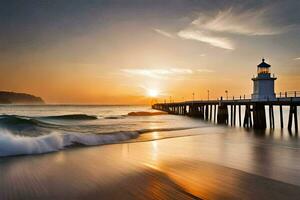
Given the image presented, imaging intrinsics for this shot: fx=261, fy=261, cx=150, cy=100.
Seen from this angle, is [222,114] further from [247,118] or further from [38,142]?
[38,142]

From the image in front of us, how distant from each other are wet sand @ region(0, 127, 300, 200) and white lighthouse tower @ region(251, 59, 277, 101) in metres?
18.3

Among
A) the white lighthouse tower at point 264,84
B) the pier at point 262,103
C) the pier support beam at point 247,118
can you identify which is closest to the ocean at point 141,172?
the pier at point 262,103

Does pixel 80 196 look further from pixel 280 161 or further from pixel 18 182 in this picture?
pixel 280 161

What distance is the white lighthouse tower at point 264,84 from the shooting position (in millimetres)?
28078

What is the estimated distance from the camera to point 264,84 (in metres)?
28.4

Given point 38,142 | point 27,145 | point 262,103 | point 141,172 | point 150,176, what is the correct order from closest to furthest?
1. point 150,176
2. point 141,172
3. point 27,145
4. point 38,142
5. point 262,103

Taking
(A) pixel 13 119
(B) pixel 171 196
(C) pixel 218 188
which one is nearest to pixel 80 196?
(B) pixel 171 196

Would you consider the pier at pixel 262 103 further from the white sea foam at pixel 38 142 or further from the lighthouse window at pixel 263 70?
the white sea foam at pixel 38 142

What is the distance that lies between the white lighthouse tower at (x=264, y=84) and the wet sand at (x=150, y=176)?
18.3 m

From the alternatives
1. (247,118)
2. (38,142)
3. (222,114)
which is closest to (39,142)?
(38,142)

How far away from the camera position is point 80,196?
568 centimetres

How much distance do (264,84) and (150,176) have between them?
24711mm

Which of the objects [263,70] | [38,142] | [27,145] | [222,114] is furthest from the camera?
[222,114]

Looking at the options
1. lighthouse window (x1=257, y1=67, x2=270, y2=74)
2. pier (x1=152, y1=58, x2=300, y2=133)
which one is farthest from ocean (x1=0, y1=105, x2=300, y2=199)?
lighthouse window (x1=257, y1=67, x2=270, y2=74)
